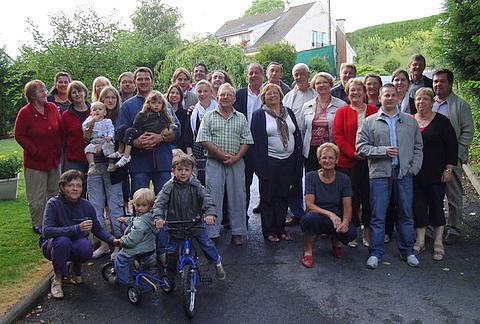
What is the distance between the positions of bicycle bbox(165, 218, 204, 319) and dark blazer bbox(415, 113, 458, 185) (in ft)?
9.54

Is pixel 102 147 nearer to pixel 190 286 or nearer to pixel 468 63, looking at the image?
pixel 190 286

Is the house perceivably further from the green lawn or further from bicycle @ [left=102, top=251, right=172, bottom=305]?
bicycle @ [left=102, top=251, right=172, bottom=305]

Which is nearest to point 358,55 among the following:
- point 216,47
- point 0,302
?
point 216,47

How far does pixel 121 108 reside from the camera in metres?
5.59

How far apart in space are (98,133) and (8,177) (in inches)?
175

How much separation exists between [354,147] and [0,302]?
4.23 meters

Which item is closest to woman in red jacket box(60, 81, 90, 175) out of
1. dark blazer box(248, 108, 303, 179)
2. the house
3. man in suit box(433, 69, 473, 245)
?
dark blazer box(248, 108, 303, 179)

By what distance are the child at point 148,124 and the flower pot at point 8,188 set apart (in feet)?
14.8

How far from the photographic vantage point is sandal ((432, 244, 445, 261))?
17.6 feet

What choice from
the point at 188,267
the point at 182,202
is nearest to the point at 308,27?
the point at 182,202

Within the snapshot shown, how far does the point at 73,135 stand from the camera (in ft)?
18.9

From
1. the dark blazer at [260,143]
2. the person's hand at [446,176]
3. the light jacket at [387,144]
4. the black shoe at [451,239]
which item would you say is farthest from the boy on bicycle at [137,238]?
the black shoe at [451,239]

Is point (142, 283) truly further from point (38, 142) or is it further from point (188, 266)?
point (38, 142)

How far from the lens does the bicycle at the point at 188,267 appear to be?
4047mm
